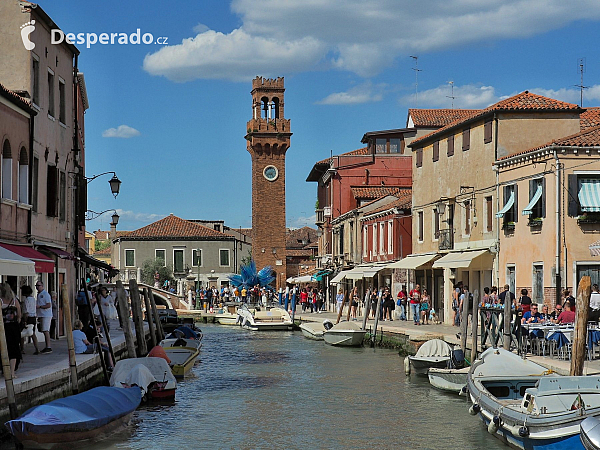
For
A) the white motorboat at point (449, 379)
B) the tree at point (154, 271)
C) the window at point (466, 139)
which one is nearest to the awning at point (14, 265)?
the white motorboat at point (449, 379)

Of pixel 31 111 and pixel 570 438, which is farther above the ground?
pixel 31 111

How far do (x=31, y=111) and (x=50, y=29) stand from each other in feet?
9.91

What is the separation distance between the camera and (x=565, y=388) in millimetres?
12656

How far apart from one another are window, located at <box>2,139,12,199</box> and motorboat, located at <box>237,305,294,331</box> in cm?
2264

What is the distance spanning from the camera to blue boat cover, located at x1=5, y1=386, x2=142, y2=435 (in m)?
11.7

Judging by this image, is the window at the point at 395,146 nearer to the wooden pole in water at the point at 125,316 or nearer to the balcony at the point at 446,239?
the balcony at the point at 446,239

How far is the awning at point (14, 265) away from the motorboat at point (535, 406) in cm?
780

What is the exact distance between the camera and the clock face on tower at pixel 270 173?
67875mm

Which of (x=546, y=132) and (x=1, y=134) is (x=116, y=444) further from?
(x=546, y=132)

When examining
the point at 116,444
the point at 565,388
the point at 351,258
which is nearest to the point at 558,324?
the point at 565,388

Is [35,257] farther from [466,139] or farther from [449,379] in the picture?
[466,139]

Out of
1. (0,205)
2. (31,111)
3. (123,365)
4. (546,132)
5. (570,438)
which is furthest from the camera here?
(546,132)

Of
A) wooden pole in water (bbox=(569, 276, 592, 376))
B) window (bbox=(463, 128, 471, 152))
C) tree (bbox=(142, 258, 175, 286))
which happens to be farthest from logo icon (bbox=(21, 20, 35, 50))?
tree (bbox=(142, 258, 175, 286))

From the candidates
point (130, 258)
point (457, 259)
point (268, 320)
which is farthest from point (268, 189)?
point (457, 259)
